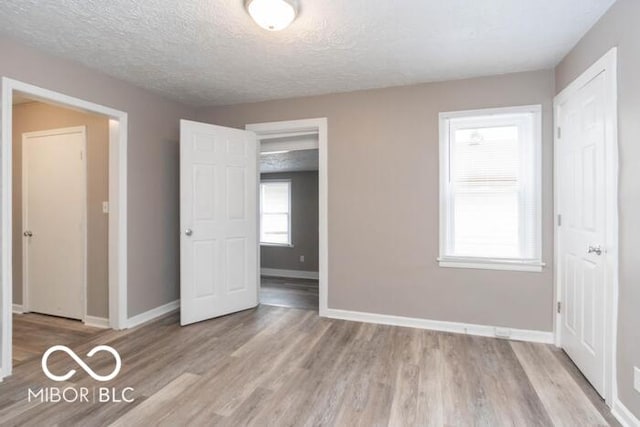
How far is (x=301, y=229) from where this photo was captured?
21.8ft

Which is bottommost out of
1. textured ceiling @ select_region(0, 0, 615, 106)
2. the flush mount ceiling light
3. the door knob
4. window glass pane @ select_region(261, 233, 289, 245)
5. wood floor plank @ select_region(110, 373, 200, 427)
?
wood floor plank @ select_region(110, 373, 200, 427)

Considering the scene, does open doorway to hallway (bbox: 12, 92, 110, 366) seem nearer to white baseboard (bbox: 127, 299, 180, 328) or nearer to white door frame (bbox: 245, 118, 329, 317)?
white baseboard (bbox: 127, 299, 180, 328)

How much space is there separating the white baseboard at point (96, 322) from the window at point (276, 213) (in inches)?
147

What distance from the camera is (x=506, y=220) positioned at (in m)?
3.02

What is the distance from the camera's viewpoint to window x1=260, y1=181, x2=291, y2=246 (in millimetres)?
6766

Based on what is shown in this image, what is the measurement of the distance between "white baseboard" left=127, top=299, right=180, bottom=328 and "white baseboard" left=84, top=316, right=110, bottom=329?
0.24 meters

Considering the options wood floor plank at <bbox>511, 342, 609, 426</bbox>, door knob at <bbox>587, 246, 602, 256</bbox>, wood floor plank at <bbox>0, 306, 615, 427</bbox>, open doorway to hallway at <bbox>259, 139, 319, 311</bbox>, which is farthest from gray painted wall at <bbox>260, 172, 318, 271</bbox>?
door knob at <bbox>587, 246, 602, 256</bbox>

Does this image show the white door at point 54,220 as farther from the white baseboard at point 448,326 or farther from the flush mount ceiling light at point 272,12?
the white baseboard at point 448,326

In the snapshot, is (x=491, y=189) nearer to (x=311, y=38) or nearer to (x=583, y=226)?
(x=583, y=226)

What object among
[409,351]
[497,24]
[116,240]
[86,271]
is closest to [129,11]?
[116,240]

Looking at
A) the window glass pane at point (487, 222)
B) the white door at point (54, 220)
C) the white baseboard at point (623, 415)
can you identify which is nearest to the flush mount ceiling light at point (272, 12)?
the window glass pane at point (487, 222)

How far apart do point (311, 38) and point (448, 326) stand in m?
2.82

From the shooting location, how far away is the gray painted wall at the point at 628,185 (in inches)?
68.7

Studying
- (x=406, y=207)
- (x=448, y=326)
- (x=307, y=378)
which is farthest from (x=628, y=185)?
(x=307, y=378)
